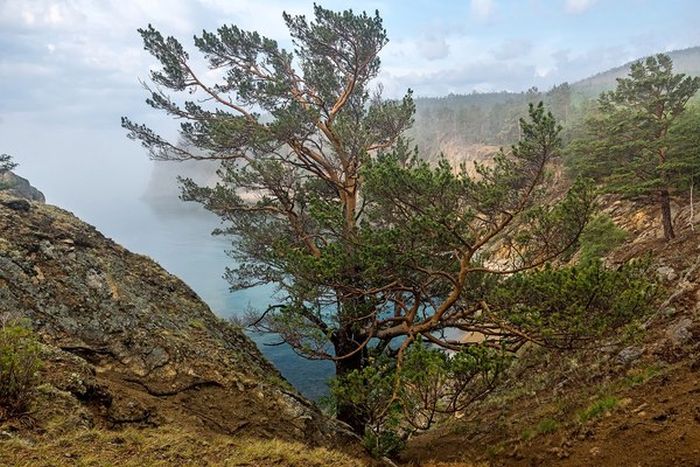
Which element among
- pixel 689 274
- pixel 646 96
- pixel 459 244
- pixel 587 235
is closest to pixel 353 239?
pixel 459 244

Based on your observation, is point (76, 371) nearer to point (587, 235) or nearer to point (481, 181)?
point (481, 181)

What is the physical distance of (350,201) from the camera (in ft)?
39.8

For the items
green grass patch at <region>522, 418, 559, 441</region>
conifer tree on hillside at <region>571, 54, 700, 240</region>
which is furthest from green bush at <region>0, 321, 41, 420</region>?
conifer tree on hillside at <region>571, 54, 700, 240</region>

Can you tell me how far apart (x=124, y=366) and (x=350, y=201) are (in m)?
7.05

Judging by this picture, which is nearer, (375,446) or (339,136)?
(375,446)

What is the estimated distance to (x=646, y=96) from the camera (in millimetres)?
25828

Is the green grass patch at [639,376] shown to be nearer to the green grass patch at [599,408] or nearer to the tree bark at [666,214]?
the green grass patch at [599,408]

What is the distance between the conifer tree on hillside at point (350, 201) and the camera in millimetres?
8594

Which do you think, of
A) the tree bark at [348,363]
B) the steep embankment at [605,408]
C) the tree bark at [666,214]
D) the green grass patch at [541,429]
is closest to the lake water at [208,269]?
the tree bark at [348,363]

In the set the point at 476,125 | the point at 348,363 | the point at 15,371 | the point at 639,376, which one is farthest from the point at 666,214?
the point at 476,125

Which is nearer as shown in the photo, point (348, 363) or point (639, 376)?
point (639, 376)

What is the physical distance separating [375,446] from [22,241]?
8.67 metres

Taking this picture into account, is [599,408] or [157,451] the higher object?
A: [157,451]

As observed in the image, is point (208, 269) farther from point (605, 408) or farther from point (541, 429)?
point (605, 408)
